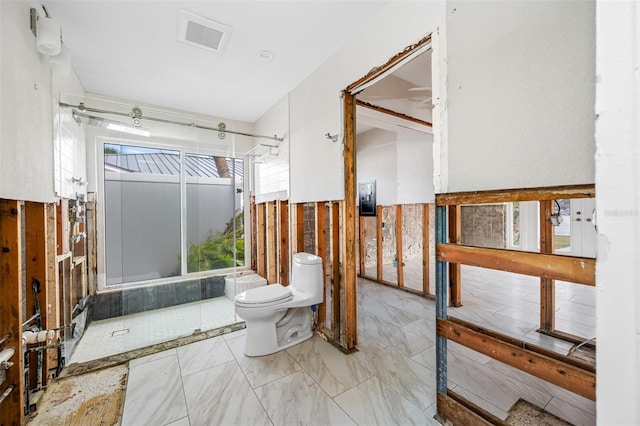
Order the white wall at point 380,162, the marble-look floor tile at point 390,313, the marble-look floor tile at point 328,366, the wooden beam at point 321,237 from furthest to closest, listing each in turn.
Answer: the white wall at point 380,162 → the marble-look floor tile at point 390,313 → the wooden beam at point 321,237 → the marble-look floor tile at point 328,366

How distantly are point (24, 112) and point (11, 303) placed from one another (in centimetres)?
108

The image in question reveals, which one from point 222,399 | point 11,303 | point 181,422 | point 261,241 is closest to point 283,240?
point 261,241

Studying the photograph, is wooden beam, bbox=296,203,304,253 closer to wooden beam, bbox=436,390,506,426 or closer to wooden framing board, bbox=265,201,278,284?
wooden framing board, bbox=265,201,278,284

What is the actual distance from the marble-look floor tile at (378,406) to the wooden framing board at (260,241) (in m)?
2.23

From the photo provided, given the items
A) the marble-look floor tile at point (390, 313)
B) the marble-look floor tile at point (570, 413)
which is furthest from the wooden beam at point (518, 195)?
the marble-look floor tile at point (390, 313)

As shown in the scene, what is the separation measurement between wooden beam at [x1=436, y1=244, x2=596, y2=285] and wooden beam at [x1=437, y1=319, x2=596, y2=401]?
0.35 m

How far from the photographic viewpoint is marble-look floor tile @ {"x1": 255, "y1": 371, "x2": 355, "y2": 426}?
1.51 meters

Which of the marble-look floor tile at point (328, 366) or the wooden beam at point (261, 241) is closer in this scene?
the marble-look floor tile at point (328, 366)

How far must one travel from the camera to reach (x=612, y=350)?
0.40m

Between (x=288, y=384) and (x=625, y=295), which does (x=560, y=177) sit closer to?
(x=625, y=295)

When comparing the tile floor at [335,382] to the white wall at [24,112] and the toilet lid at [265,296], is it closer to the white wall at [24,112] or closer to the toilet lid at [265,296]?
the toilet lid at [265,296]

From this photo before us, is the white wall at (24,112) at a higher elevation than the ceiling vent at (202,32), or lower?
lower

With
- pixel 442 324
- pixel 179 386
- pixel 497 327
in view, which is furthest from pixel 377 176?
pixel 179 386

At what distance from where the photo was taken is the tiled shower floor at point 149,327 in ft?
7.66
